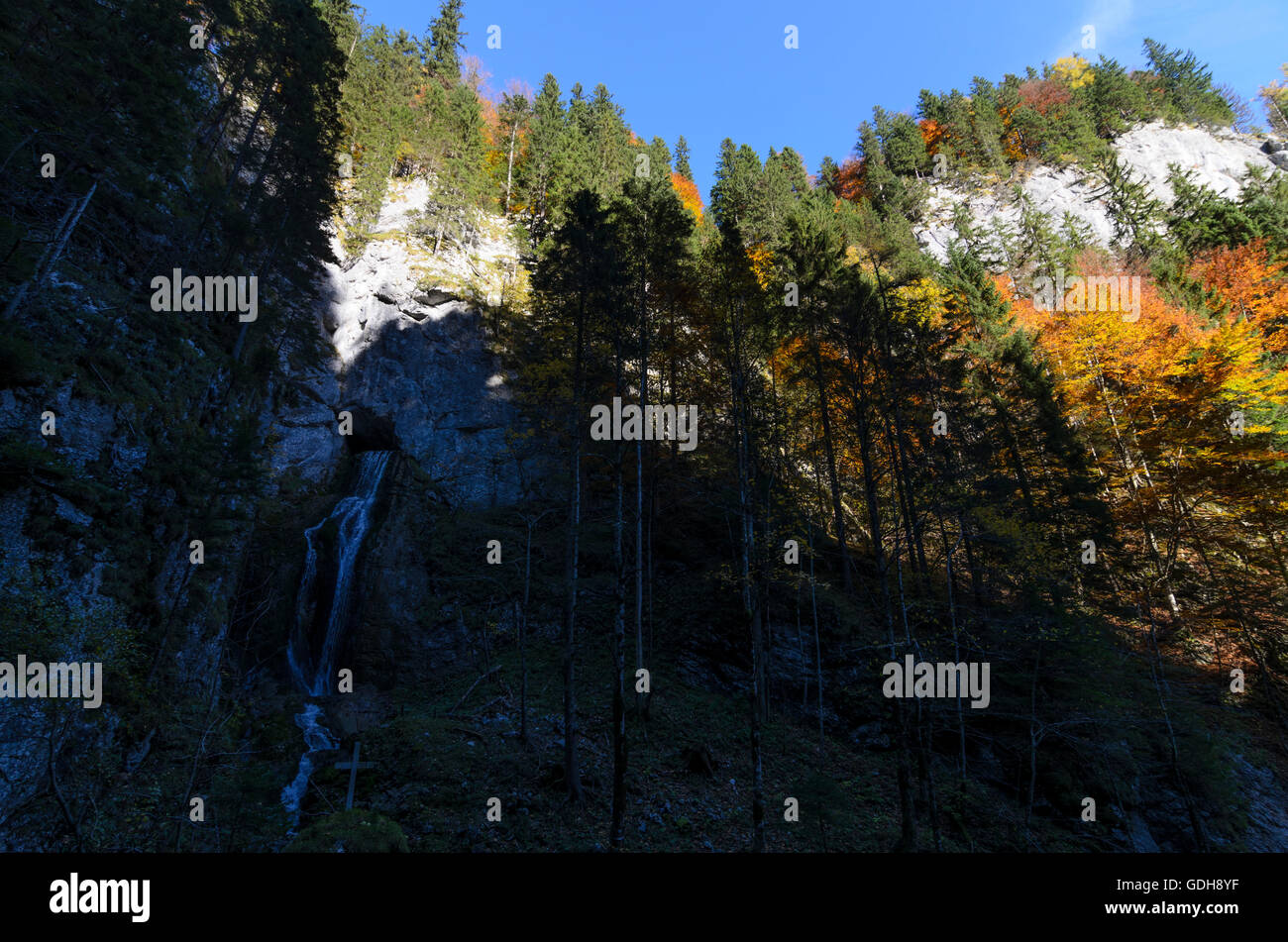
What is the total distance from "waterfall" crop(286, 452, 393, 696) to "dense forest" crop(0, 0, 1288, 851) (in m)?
0.92

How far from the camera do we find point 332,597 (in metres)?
19.9

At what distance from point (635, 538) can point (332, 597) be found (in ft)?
43.1

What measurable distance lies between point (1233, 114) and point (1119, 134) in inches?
582

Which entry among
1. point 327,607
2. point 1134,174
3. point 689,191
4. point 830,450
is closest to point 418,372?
point 327,607

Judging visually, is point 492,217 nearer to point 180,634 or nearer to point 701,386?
point 701,386

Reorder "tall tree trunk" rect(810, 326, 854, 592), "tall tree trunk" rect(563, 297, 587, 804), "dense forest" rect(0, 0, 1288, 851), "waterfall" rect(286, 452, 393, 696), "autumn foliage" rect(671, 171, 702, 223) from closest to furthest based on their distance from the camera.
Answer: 1. "dense forest" rect(0, 0, 1288, 851)
2. "tall tree trunk" rect(563, 297, 587, 804)
3. "tall tree trunk" rect(810, 326, 854, 592)
4. "waterfall" rect(286, 452, 393, 696)
5. "autumn foliage" rect(671, 171, 702, 223)

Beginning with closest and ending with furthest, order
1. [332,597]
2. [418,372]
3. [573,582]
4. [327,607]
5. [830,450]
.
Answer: [573,582] → [830,450] → [327,607] → [332,597] → [418,372]

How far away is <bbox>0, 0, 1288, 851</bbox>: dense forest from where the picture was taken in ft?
34.1

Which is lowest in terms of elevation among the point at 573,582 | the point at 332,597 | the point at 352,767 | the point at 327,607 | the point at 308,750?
→ the point at 308,750

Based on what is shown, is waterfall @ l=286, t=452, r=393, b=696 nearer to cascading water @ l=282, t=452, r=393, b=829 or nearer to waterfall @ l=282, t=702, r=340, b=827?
cascading water @ l=282, t=452, r=393, b=829

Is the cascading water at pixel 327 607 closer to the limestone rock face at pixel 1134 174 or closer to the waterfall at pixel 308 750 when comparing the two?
the waterfall at pixel 308 750

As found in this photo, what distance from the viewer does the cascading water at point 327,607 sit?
15.6 meters

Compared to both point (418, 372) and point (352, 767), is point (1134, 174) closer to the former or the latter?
point (418, 372)

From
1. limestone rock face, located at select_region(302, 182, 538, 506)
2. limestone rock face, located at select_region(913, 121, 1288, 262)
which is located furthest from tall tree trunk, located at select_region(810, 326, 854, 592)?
limestone rock face, located at select_region(913, 121, 1288, 262)
